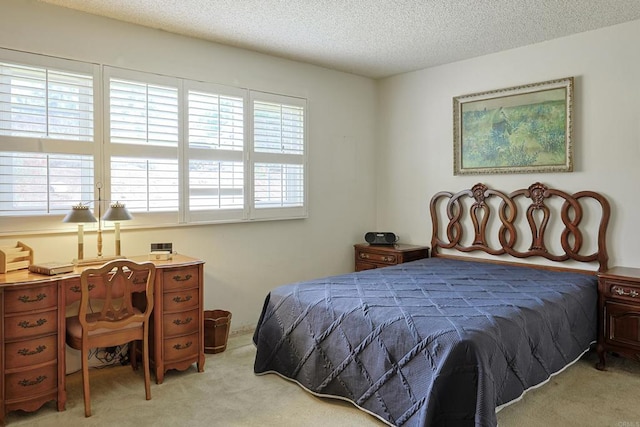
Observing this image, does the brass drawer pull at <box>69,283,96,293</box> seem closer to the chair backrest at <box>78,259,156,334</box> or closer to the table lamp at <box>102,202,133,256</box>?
the chair backrest at <box>78,259,156,334</box>

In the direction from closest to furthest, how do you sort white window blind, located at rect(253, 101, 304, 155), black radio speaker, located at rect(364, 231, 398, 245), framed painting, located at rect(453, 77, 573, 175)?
framed painting, located at rect(453, 77, 573, 175) < white window blind, located at rect(253, 101, 304, 155) < black radio speaker, located at rect(364, 231, 398, 245)

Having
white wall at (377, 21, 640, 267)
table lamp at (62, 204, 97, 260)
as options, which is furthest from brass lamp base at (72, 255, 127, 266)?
white wall at (377, 21, 640, 267)

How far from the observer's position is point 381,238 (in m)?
5.04

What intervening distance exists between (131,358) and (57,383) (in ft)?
2.39

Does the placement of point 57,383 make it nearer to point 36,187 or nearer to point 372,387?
point 36,187

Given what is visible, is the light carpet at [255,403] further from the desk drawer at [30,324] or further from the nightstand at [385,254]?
the nightstand at [385,254]

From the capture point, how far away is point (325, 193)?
4961mm

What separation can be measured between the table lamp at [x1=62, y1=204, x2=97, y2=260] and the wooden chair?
368 mm

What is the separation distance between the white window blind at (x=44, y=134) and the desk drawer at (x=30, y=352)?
2.77ft

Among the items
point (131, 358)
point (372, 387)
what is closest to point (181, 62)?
point (131, 358)


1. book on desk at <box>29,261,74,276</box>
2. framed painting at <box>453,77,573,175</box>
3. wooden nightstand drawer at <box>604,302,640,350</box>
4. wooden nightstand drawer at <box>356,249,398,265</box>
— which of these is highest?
framed painting at <box>453,77,573,175</box>

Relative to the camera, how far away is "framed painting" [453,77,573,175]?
397 centimetres

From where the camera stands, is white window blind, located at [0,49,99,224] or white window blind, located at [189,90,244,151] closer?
white window blind, located at [0,49,99,224]

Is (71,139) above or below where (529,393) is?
above
